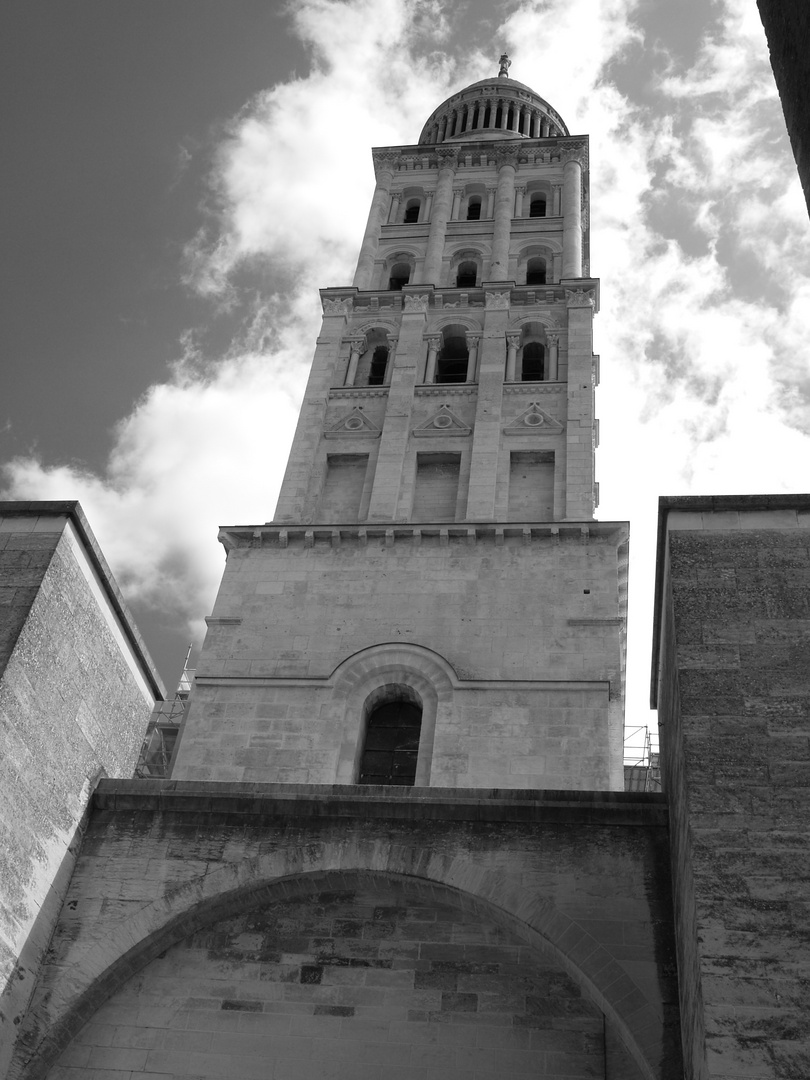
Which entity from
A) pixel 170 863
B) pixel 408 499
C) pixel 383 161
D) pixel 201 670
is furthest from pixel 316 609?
pixel 383 161

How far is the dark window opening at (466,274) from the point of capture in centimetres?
2759

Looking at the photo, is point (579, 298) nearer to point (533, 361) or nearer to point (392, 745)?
point (533, 361)

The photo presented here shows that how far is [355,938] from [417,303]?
54.8ft

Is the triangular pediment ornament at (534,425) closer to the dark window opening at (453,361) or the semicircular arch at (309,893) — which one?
the dark window opening at (453,361)

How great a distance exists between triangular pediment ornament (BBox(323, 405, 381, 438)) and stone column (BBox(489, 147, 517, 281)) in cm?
551

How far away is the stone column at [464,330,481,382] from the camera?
77.5 ft

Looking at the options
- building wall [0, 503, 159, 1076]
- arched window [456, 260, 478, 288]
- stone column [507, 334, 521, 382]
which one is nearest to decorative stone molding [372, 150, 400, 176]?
arched window [456, 260, 478, 288]

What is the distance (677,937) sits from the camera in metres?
10.0

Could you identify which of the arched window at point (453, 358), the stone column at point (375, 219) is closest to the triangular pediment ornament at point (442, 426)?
the arched window at point (453, 358)

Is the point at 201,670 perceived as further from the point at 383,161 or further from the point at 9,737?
the point at 383,161

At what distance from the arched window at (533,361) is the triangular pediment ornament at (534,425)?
1962mm

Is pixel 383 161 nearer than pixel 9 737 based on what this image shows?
No

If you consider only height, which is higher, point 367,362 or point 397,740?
point 367,362

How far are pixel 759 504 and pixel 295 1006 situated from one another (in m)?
6.69
